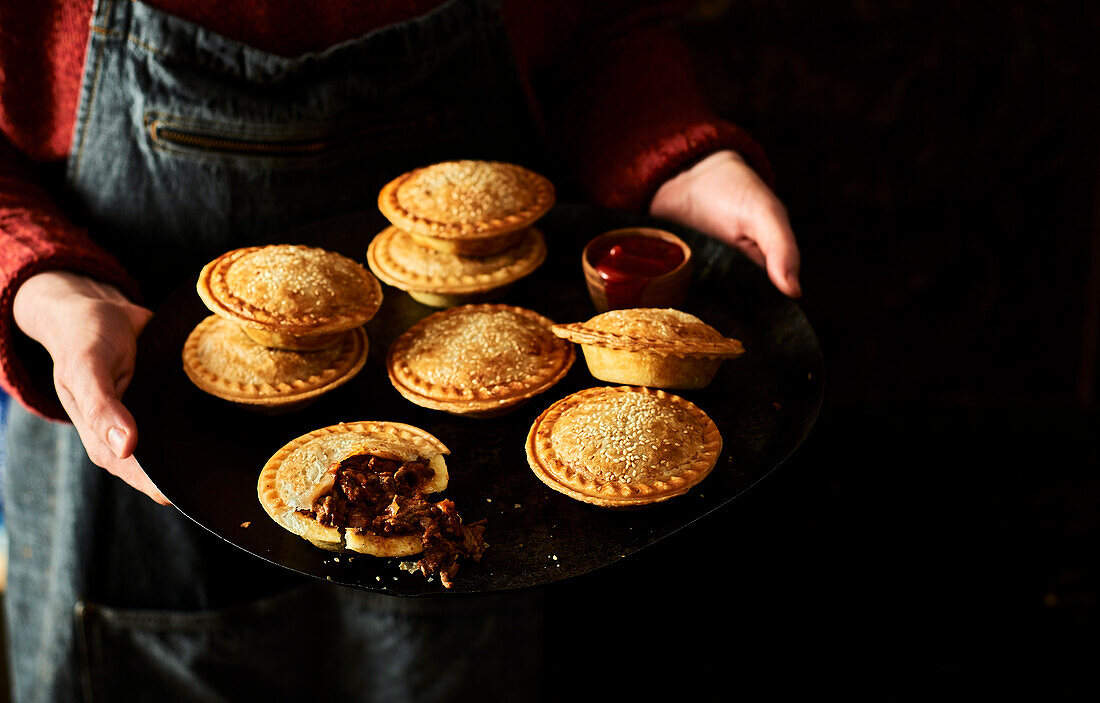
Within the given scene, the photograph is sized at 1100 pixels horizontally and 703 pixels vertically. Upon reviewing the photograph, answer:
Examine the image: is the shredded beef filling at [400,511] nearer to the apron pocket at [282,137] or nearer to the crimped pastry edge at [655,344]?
the crimped pastry edge at [655,344]

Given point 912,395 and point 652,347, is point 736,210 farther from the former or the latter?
point 912,395

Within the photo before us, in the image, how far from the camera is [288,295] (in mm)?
2014

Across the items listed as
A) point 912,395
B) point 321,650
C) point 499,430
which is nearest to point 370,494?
point 499,430

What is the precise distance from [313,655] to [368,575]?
1.51 m

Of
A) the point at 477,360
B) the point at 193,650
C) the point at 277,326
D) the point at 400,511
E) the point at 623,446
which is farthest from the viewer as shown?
the point at 193,650

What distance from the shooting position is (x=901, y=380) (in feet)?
14.1

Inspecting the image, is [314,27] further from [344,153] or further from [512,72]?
[512,72]

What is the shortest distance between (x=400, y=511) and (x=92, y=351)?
779mm

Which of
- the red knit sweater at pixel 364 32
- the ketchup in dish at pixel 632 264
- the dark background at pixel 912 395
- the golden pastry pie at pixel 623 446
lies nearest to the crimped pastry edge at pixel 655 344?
the golden pastry pie at pixel 623 446

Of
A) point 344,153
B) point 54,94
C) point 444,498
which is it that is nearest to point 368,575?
point 444,498

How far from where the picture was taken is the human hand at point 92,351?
177 centimetres

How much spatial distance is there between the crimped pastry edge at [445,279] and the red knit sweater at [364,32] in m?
0.49

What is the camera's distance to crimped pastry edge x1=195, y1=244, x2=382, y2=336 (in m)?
1.95

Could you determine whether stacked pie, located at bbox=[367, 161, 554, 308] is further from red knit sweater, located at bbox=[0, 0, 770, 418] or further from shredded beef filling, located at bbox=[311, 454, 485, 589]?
shredded beef filling, located at bbox=[311, 454, 485, 589]
